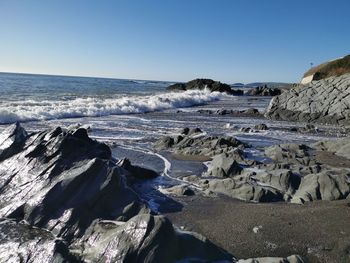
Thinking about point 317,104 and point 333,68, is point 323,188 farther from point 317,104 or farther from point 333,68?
point 333,68

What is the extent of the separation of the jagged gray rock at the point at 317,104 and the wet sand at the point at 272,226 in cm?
1902

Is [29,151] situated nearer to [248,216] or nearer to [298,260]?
[248,216]

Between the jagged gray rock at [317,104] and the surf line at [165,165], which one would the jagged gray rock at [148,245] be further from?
the jagged gray rock at [317,104]

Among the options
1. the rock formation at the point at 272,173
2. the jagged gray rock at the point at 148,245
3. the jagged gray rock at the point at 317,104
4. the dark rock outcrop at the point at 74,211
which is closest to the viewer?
the jagged gray rock at the point at 148,245

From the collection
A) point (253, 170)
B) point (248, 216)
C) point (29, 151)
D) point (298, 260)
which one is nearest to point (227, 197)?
point (248, 216)

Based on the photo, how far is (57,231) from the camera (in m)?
7.15

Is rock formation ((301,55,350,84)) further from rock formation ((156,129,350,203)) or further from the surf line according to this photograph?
the surf line

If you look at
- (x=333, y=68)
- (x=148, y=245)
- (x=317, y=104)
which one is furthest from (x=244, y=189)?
(x=333, y=68)

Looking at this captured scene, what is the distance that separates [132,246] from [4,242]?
2414 mm

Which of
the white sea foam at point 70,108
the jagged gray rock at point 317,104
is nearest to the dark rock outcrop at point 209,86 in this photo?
the white sea foam at point 70,108

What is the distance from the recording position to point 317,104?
95.2ft

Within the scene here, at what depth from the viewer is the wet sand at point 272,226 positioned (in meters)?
7.02

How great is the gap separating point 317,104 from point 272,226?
2308cm

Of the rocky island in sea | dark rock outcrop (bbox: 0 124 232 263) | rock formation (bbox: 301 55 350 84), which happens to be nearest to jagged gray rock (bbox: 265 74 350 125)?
the rocky island in sea
